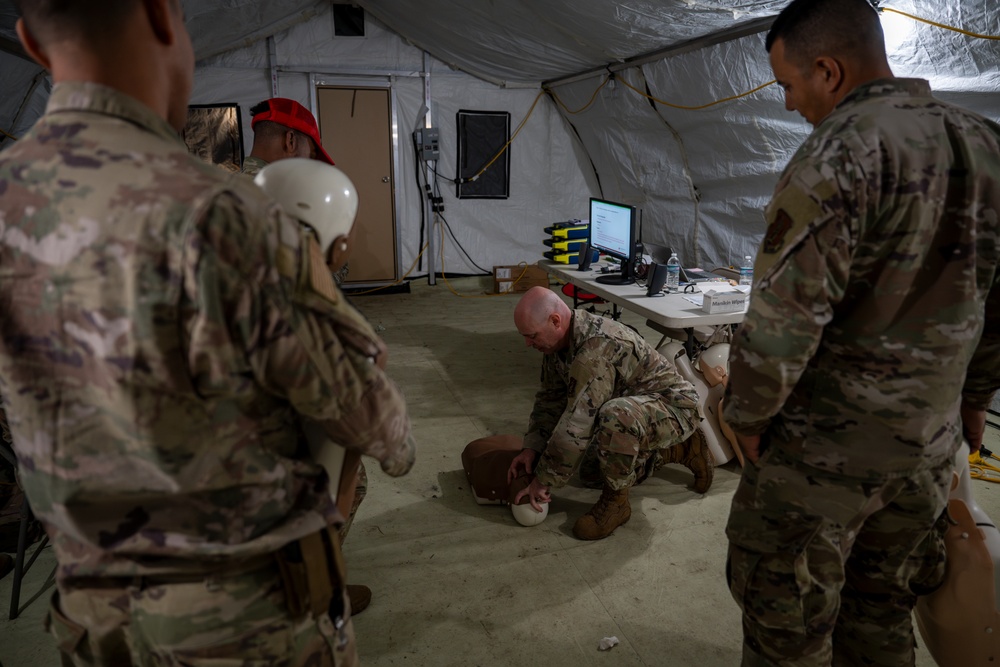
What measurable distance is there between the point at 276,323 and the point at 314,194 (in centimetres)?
28

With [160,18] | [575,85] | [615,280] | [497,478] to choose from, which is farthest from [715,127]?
[160,18]

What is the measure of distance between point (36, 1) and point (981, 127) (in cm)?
141

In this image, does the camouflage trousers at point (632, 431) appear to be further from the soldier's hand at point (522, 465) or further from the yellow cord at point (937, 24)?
the yellow cord at point (937, 24)

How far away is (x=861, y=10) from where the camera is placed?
1.16 m

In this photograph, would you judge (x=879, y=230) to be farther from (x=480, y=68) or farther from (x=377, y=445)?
(x=480, y=68)

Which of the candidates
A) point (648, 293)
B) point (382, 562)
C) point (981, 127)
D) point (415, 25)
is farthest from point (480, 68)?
point (981, 127)

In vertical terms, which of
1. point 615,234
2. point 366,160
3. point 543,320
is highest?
point 366,160

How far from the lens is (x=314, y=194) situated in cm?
93

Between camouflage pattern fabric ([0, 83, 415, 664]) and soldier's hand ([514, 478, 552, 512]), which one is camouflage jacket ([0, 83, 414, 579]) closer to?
camouflage pattern fabric ([0, 83, 415, 664])

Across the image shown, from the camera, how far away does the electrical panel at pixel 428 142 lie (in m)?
6.38

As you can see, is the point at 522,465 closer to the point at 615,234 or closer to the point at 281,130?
the point at 281,130

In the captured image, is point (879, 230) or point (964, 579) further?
point (964, 579)

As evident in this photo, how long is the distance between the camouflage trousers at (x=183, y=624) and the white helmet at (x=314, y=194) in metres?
0.48

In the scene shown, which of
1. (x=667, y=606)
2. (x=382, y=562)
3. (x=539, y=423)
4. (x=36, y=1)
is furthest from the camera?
(x=539, y=423)
